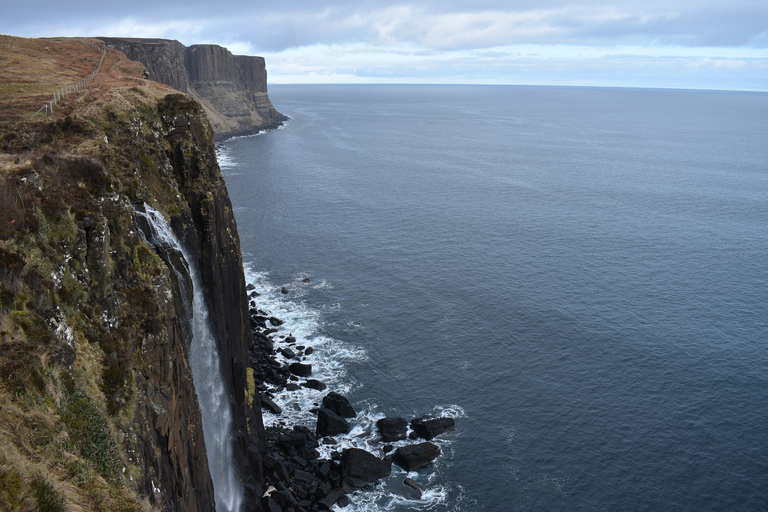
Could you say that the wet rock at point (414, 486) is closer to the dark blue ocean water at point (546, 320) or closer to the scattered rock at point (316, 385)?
the dark blue ocean water at point (546, 320)

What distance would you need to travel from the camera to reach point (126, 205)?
23.1 metres

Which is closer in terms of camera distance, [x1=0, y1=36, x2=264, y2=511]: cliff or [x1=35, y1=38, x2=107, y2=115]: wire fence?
[x1=0, y1=36, x2=264, y2=511]: cliff

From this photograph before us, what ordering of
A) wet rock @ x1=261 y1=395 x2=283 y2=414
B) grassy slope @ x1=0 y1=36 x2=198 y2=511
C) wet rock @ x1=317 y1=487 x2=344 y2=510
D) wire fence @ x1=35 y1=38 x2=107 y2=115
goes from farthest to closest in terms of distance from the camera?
1. wet rock @ x1=261 y1=395 x2=283 y2=414
2. wet rock @ x1=317 y1=487 x2=344 y2=510
3. wire fence @ x1=35 y1=38 x2=107 y2=115
4. grassy slope @ x1=0 y1=36 x2=198 y2=511

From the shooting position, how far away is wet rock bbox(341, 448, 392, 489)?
40.2m

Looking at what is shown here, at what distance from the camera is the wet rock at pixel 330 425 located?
148 feet

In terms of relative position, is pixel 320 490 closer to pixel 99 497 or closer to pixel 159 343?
pixel 159 343

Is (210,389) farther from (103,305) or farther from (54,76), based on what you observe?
(54,76)

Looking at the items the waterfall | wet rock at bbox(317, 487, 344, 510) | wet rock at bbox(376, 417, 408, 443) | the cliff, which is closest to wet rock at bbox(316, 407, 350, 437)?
wet rock at bbox(376, 417, 408, 443)

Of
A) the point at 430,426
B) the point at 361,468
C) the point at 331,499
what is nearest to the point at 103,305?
the point at 331,499

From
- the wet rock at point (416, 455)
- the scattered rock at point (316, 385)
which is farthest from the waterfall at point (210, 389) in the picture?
the scattered rock at point (316, 385)

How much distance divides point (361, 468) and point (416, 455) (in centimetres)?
447

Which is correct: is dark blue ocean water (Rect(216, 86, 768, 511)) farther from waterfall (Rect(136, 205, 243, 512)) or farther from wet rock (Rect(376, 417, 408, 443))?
waterfall (Rect(136, 205, 243, 512))

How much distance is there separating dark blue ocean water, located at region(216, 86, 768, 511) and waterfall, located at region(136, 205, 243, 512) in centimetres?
1012

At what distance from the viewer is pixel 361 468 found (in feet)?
133
